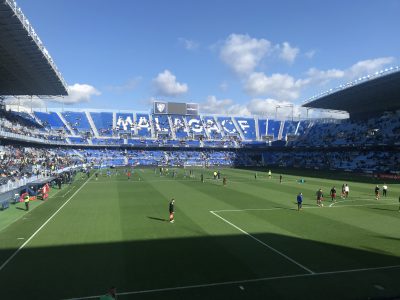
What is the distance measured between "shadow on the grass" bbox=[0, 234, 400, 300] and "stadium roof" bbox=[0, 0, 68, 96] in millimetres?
21166

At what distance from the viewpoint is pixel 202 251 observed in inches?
676

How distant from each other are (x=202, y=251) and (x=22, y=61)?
3616 cm

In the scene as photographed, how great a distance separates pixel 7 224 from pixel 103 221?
602cm

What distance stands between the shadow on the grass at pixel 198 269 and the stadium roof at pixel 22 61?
21166mm

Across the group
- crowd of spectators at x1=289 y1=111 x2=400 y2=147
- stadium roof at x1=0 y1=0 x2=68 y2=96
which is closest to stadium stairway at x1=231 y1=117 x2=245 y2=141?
crowd of spectators at x1=289 y1=111 x2=400 y2=147

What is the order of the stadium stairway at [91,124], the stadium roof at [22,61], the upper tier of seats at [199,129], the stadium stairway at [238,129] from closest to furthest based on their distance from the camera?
1. the stadium roof at [22,61]
2. the upper tier of seats at [199,129]
3. the stadium stairway at [91,124]
4. the stadium stairway at [238,129]

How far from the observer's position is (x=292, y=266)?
1519 cm

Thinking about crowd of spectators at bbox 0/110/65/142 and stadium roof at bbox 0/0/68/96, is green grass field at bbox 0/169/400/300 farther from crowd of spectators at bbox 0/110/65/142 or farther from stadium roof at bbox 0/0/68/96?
crowd of spectators at bbox 0/110/65/142

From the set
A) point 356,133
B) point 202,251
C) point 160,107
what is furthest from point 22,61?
point 356,133

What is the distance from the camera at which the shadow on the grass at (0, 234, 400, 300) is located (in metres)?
12.6

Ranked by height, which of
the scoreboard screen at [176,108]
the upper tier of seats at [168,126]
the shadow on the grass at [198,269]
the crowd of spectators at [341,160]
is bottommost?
the shadow on the grass at [198,269]

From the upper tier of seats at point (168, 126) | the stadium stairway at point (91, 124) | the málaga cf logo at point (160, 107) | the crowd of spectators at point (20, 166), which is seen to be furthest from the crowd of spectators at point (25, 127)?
the málaga cf logo at point (160, 107)

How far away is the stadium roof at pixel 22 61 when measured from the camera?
101 feet

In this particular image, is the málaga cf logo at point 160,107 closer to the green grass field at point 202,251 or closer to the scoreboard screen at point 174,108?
the scoreboard screen at point 174,108
